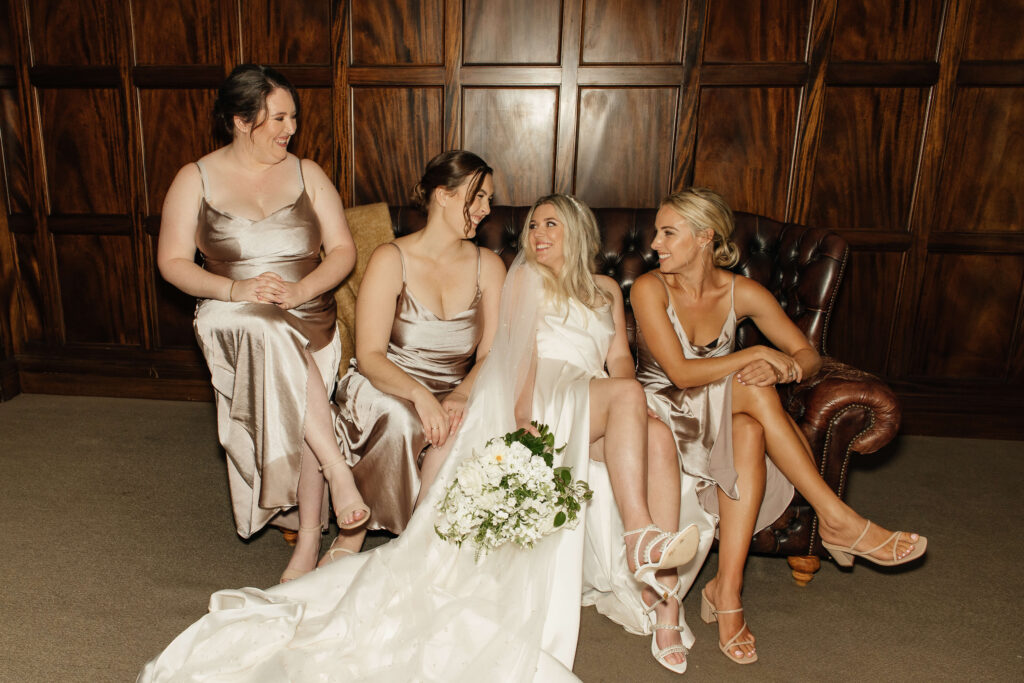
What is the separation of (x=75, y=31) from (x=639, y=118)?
2918 millimetres

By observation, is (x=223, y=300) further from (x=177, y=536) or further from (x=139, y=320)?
(x=139, y=320)

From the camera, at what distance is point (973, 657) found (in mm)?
2146

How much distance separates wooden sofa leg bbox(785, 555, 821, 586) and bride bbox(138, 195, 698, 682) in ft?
2.02

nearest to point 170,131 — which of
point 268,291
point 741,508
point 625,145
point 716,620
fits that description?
point 268,291

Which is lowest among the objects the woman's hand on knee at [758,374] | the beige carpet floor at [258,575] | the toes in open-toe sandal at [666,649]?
the beige carpet floor at [258,575]

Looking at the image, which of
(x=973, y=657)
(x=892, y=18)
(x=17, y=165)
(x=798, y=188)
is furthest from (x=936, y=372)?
(x=17, y=165)

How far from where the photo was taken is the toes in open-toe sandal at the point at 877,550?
7.04ft

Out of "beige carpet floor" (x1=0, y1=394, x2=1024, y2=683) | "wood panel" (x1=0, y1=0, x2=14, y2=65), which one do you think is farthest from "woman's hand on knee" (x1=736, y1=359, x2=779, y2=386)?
"wood panel" (x1=0, y1=0, x2=14, y2=65)

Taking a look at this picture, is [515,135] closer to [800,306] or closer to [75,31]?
[800,306]

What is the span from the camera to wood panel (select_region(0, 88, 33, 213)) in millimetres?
3953

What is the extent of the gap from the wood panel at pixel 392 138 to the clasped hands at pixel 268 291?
4.77 ft

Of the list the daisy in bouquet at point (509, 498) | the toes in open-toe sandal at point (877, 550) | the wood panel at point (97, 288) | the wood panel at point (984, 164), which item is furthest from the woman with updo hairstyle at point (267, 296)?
the wood panel at point (984, 164)

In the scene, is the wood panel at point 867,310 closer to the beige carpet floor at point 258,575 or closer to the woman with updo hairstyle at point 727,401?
the beige carpet floor at point 258,575

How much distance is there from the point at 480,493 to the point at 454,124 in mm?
2355
